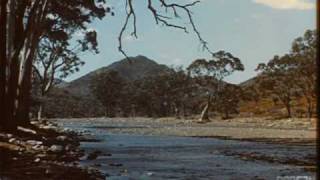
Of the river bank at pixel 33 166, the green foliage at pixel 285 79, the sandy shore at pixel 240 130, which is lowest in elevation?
the river bank at pixel 33 166

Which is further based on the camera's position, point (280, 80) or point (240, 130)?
point (280, 80)

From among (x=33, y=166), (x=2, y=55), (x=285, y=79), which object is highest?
(x=285, y=79)

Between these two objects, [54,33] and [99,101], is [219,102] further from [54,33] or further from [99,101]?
[54,33]

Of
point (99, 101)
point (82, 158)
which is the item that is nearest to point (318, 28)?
point (82, 158)

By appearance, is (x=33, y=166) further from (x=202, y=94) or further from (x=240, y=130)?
(x=202, y=94)

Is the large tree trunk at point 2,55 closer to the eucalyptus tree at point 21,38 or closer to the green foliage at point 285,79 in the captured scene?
the eucalyptus tree at point 21,38

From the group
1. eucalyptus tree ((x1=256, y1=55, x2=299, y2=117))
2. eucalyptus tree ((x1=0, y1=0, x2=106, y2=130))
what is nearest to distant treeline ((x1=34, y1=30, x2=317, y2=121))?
A: eucalyptus tree ((x1=256, y1=55, x2=299, y2=117))

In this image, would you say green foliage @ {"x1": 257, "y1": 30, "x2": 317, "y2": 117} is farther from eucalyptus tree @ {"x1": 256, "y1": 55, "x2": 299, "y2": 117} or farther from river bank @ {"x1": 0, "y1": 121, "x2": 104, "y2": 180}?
river bank @ {"x1": 0, "y1": 121, "x2": 104, "y2": 180}

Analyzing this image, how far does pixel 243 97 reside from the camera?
60.2 metres

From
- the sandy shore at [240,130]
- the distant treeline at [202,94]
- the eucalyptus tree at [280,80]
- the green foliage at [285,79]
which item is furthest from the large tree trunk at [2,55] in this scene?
the eucalyptus tree at [280,80]

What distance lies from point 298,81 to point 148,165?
37.6m

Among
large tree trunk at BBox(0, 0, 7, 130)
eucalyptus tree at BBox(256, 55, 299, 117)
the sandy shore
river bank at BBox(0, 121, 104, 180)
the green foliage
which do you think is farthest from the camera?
eucalyptus tree at BBox(256, 55, 299, 117)

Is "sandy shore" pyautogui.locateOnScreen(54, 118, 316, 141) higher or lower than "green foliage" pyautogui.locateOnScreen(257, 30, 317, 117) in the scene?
lower

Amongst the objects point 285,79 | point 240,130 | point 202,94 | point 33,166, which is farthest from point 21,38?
point 202,94
